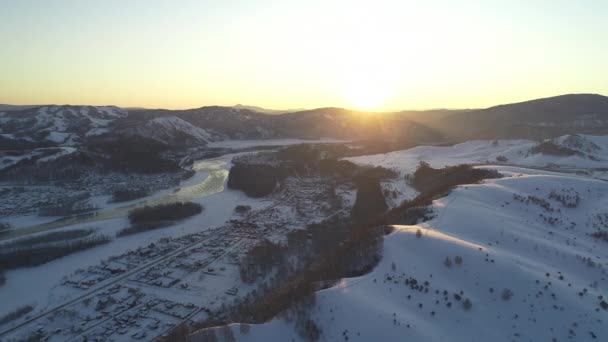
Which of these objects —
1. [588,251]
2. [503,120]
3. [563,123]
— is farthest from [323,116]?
[588,251]

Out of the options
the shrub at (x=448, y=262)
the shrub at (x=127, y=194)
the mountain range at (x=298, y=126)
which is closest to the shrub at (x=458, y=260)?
the shrub at (x=448, y=262)

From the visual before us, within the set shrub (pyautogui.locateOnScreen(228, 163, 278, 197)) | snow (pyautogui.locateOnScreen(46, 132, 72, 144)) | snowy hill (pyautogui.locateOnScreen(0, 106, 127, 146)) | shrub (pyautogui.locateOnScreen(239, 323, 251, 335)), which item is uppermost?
snowy hill (pyautogui.locateOnScreen(0, 106, 127, 146))

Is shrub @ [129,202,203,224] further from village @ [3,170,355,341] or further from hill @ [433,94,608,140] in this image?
hill @ [433,94,608,140]

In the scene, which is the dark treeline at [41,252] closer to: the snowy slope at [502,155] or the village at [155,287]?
the village at [155,287]

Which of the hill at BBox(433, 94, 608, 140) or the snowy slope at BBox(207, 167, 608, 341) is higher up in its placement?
the hill at BBox(433, 94, 608, 140)

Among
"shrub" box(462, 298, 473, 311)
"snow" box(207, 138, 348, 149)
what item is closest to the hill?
"snow" box(207, 138, 348, 149)

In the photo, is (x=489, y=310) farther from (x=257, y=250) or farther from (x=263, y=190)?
(x=263, y=190)
